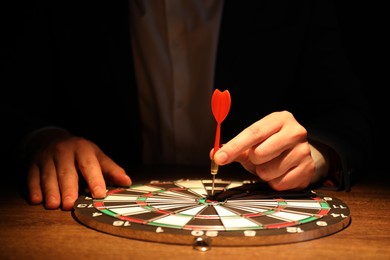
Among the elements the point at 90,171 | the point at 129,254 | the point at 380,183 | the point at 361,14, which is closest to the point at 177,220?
the point at 129,254

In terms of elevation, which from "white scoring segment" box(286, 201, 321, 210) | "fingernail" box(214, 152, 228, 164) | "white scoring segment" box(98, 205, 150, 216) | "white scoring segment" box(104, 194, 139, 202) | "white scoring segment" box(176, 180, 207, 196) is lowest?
"white scoring segment" box(176, 180, 207, 196)

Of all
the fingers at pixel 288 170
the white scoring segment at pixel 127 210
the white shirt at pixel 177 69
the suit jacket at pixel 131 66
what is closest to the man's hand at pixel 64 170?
the white scoring segment at pixel 127 210

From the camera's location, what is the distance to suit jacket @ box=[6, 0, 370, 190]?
2098 mm

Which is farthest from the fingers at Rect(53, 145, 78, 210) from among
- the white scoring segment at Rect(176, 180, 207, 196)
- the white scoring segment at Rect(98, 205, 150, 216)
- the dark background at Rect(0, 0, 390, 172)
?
the dark background at Rect(0, 0, 390, 172)

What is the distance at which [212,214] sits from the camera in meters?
1.08

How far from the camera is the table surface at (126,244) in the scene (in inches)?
34.9

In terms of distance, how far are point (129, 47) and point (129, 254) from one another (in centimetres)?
137

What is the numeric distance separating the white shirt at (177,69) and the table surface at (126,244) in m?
1.12

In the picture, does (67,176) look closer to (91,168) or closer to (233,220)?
(91,168)

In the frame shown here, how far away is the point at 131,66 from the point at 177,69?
0.22m

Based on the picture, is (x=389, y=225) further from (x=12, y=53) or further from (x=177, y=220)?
(x=12, y=53)

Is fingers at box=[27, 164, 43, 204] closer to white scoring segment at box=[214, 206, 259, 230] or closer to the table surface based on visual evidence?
the table surface

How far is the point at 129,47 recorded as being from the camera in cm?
211

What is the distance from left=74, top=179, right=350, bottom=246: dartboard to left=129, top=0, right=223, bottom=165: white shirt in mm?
861
